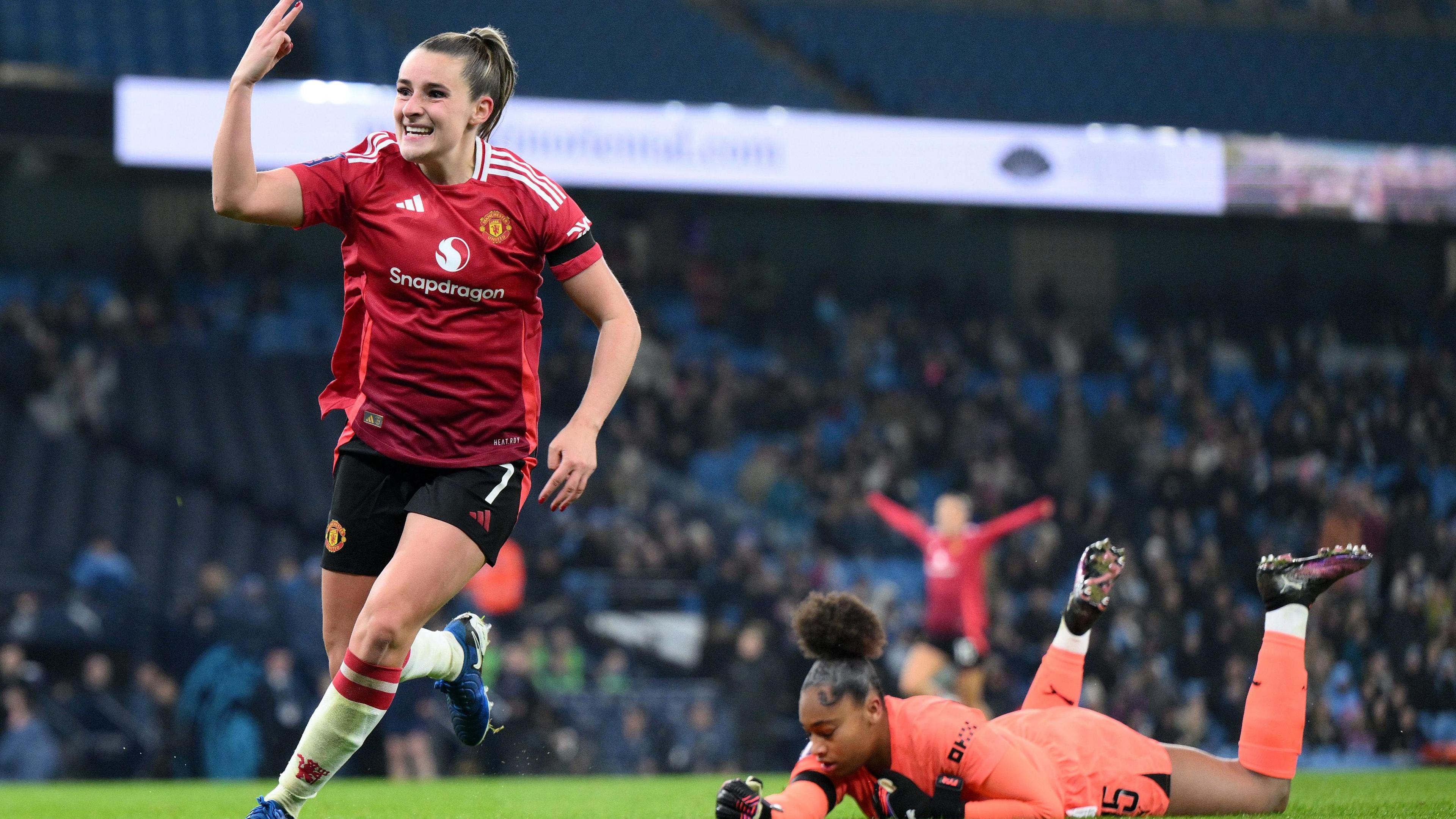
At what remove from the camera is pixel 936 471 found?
16.7 metres

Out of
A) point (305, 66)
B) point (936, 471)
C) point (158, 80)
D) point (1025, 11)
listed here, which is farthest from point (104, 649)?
point (1025, 11)

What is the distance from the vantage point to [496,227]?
406 centimetres

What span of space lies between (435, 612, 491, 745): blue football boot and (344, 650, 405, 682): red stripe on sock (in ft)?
2.72

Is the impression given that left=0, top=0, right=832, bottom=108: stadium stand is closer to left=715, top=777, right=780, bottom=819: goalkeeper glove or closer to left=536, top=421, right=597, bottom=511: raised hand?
left=536, top=421, right=597, bottom=511: raised hand

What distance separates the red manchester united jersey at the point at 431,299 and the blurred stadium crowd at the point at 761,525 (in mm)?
7332

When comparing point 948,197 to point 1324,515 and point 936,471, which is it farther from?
point 1324,515

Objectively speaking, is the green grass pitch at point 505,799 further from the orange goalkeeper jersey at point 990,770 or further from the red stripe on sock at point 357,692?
the red stripe on sock at point 357,692

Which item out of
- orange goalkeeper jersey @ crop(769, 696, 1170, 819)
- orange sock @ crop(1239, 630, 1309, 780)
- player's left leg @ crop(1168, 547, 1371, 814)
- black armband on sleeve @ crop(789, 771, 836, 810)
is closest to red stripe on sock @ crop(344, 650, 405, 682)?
orange goalkeeper jersey @ crop(769, 696, 1170, 819)

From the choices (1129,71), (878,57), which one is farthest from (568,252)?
(1129,71)

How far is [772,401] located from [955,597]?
19.1ft

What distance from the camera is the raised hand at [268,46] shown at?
3650 mm

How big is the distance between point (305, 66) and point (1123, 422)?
31.2 feet

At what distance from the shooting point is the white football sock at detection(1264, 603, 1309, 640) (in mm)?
5102

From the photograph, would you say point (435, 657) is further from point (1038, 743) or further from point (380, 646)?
point (1038, 743)
